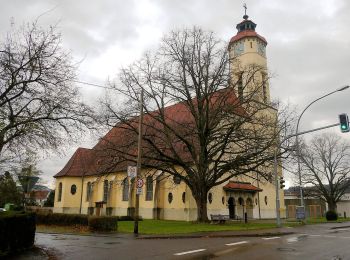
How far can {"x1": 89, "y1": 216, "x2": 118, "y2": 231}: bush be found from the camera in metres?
23.7

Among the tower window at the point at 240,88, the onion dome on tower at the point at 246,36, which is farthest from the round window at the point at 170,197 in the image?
the onion dome on tower at the point at 246,36

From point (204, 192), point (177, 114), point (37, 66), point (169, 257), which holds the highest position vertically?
point (177, 114)

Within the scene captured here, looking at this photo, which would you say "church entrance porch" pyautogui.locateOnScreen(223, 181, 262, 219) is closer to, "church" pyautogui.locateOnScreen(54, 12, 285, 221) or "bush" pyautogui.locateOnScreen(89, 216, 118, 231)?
"church" pyautogui.locateOnScreen(54, 12, 285, 221)

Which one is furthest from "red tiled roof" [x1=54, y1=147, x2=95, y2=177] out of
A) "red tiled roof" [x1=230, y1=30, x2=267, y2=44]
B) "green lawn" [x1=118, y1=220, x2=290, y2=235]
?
"green lawn" [x1=118, y1=220, x2=290, y2=235]

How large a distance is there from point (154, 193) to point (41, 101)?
2894 centimetres

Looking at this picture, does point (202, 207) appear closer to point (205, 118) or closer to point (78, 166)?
point (205, 118)

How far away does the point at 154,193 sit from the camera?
42688 millimetres

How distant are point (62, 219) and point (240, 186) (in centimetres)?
2174

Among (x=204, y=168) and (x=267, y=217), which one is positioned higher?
(x=204, y=168)

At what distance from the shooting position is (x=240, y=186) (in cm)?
4266

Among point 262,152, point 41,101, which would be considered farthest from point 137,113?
point 41,101

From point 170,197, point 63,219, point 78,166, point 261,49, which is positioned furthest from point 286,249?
point 78,166

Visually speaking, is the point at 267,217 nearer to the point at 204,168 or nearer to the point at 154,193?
the point at 154,193

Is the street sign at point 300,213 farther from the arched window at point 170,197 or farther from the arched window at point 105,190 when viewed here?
the arched window at point 105,190
